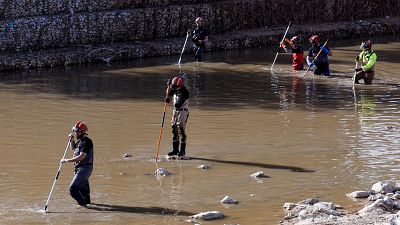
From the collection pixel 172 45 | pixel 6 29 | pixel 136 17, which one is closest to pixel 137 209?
pixel 6 29

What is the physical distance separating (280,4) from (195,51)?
7974 mm

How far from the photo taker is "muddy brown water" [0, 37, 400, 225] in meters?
15.9

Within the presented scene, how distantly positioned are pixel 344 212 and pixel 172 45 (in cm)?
2071

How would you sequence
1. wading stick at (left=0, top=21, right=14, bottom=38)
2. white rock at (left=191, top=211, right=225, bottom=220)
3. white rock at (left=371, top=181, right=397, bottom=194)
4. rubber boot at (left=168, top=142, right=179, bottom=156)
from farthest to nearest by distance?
1. wading stick at (left=0, top=21, right=14, bottom=38)
2. rubber boot at (left=168, top=142, right=179, bottom=156)
3. white rock at (left=371, top=181, right=397, bottom=194)
4. white rock at (left=191, top=211, right=225, bottom=220)

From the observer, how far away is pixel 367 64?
2758 centimetres

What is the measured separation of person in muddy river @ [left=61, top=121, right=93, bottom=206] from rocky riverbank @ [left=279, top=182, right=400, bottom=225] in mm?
3461

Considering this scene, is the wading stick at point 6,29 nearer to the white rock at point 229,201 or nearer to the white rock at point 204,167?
the white rock at point 204,167

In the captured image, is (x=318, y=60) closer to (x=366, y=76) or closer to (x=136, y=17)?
(x=366, y=76)

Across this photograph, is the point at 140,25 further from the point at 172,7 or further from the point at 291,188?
the point at 291,188

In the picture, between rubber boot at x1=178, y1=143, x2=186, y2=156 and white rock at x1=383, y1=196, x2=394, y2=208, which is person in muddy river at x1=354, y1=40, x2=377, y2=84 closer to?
rubber boot at x1=178, y1=143, x2=186, y2=156

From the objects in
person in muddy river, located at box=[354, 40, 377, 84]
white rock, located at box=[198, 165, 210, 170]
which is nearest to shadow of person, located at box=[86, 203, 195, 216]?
white rock, located at box=[198, 165, 210, 170]

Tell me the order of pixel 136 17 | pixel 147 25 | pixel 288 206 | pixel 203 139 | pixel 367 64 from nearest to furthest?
pixel 288 206, pixel 203 139, pixel 367 64, pixel 136 17, pixel 147 25

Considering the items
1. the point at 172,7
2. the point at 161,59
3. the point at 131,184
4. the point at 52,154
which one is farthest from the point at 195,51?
the point at 131,184

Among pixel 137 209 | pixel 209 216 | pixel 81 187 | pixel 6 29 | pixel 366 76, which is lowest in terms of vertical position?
pixel 137 209
